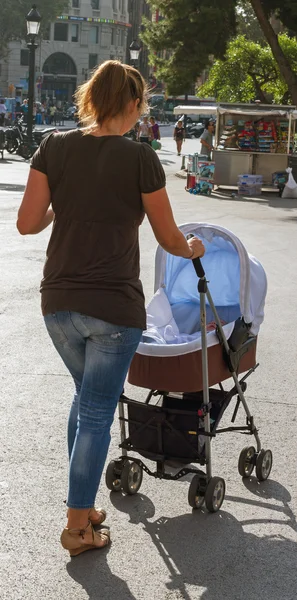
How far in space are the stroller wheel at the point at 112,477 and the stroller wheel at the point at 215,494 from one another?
0.44 m

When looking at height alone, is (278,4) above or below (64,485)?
above

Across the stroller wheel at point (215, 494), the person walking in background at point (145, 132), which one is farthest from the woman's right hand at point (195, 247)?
the person walking in background at point (145, 132)

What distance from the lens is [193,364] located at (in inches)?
180

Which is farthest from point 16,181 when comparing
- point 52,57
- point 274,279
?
point 52,57

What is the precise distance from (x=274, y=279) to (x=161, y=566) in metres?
8.00

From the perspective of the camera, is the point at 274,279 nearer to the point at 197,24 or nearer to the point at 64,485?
the point at 64,485

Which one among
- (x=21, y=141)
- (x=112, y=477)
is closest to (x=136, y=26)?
(x=21, y=141)

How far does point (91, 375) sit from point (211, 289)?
159 centimetres

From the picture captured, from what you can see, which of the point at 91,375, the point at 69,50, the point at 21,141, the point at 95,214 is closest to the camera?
the point at 95,214

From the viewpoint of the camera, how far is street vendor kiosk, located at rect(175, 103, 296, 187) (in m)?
26.6

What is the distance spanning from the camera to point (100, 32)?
114m

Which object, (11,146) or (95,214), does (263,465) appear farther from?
(11,146)

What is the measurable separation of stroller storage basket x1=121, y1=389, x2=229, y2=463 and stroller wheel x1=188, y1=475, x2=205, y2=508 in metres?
0.11

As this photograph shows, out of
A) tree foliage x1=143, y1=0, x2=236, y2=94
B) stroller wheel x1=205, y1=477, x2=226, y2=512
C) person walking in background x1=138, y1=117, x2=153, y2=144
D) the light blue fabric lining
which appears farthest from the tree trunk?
stroller wheel x1=205, y1=477, x2=226, y2=512
